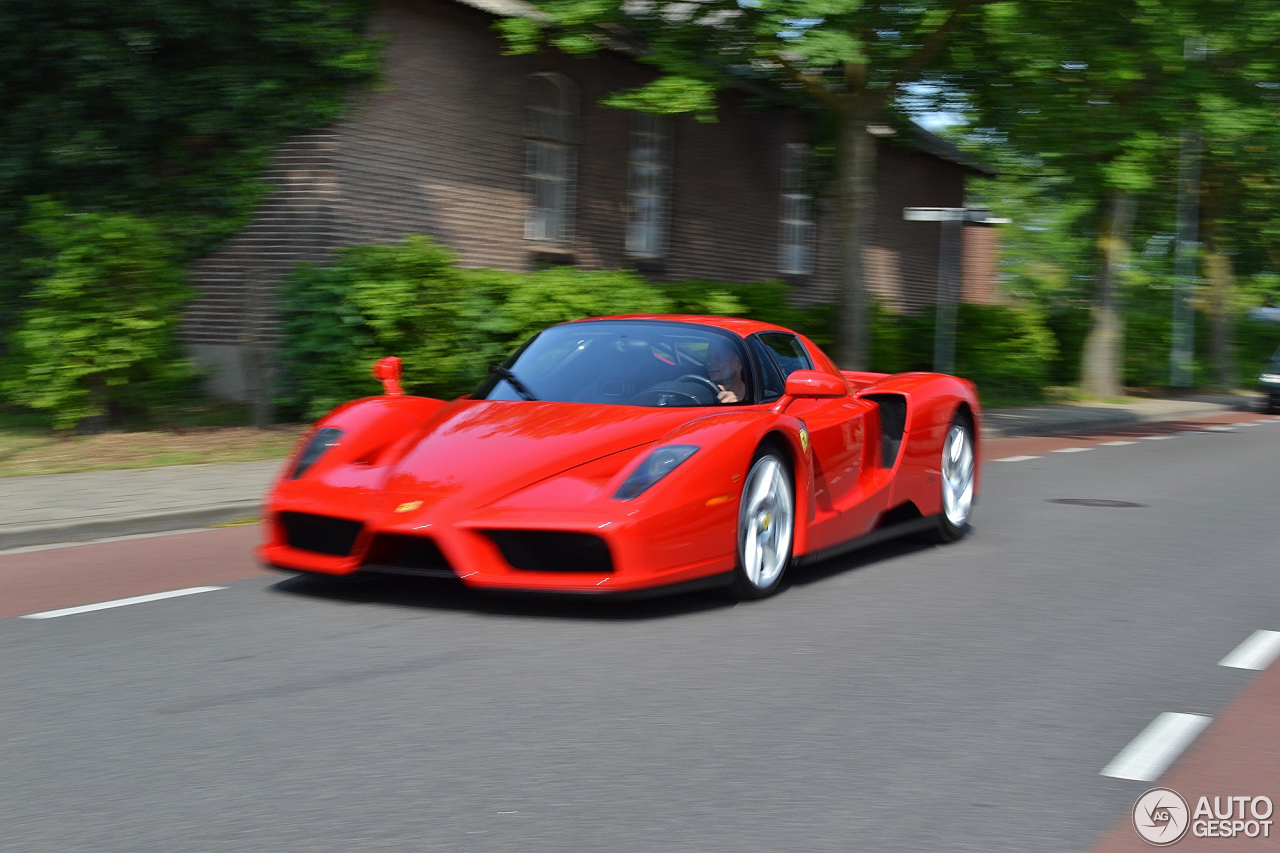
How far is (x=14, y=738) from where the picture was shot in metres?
4.28

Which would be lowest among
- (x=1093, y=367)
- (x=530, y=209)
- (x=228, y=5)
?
(x=1093, y=367)

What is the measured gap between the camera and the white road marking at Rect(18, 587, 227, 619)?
6.19 metres

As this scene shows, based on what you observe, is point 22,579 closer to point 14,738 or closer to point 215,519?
point 215,519

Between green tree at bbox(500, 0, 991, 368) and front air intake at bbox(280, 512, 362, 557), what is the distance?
10.6 m

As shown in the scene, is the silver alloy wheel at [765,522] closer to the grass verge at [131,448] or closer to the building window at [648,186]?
the grass verge at [131,448]

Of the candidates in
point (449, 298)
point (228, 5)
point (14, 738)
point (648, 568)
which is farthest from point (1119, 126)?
point (14, 738)

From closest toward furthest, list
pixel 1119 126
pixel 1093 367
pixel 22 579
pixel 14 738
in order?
pixel 14 738 < pixel 22 579 < pixel 1119 126 < pixel 1093 367

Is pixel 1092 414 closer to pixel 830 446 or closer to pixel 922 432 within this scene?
pixel 922 432

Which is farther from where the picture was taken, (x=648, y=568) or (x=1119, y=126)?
(x=1119, y=126)

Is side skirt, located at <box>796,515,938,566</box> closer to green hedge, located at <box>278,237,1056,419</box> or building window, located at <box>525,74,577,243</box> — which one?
green hedge, located at <box>278,237,1056,419</box>

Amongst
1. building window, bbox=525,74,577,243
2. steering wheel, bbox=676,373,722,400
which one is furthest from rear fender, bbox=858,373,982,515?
building window, bbox=525,74,577,243

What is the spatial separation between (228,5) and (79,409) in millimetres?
4716

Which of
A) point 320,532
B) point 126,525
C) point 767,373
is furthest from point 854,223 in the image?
point 320,532

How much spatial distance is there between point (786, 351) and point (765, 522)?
1.43m
